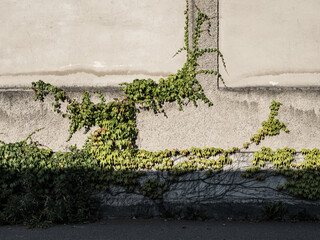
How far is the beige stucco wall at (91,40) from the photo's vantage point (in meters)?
5.25

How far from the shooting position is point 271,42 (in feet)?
17.0

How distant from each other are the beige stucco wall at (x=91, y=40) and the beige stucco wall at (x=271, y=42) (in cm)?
80

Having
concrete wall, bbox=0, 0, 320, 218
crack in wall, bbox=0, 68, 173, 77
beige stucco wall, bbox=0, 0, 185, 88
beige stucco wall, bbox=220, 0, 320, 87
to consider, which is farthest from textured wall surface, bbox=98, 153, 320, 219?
beige stucco wall, bbox=0, 0, 185, 88

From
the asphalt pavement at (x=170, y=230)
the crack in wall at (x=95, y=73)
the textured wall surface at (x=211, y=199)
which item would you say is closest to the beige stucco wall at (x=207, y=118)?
the crack in wall at (x=95, y=73)

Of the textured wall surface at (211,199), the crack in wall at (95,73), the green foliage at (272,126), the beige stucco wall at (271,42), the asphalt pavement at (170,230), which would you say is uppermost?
the beige stucco wall at (271,42)

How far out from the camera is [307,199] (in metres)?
4.80

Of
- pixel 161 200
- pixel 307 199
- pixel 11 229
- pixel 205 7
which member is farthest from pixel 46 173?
pixel 307 199

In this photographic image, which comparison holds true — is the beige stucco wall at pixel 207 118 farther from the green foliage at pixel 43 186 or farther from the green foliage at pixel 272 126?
the green foliage at pixel 43 186

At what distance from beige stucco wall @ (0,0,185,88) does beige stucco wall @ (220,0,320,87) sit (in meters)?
0.80

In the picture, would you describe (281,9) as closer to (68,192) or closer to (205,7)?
(205,7)

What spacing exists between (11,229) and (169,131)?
8.16 ft

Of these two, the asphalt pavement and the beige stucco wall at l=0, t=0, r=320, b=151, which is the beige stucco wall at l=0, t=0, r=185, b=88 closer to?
the beige stucco wall at l=0, t=0, r=320, b=151

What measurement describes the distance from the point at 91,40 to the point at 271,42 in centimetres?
277

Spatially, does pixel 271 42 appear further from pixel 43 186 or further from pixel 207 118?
pixel 43 186
